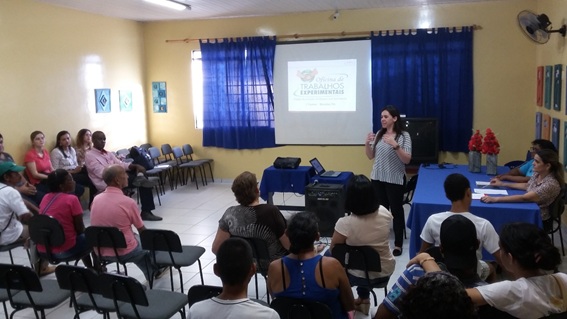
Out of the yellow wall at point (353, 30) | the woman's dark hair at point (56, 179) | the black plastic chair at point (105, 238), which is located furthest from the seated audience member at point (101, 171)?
the black plastic chair at point (105, 238)

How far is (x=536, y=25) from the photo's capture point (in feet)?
18.3

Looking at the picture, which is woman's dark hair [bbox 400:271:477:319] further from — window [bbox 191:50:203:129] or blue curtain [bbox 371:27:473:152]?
window [bbox 191:50:203:129]

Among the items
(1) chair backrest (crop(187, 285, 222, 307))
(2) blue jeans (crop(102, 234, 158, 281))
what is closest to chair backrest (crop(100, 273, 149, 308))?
(1) chair backrest (crop(187, 285, 222, 307))

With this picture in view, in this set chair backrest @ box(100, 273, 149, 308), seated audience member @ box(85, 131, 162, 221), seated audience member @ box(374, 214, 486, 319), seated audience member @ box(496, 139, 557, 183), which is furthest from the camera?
seated audience member @ box(85, 131, 162, 221)

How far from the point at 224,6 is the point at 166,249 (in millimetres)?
4726

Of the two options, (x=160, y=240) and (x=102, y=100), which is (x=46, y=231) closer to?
(x=160, y=240)

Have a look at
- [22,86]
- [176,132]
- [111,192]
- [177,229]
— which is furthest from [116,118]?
[111,192]

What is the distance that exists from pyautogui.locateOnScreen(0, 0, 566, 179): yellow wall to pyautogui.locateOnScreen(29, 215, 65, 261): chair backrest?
2828 millimetres

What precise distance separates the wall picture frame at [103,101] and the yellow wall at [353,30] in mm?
1199

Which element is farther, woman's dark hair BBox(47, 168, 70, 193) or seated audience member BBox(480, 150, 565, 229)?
woman's dark hair BBox(47, 168, 70, 193)

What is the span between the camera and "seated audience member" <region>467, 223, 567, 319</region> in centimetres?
193


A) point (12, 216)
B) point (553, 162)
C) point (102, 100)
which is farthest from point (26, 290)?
point (102, 100)

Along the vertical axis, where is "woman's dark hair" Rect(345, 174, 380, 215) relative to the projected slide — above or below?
below

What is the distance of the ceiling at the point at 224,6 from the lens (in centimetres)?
688
